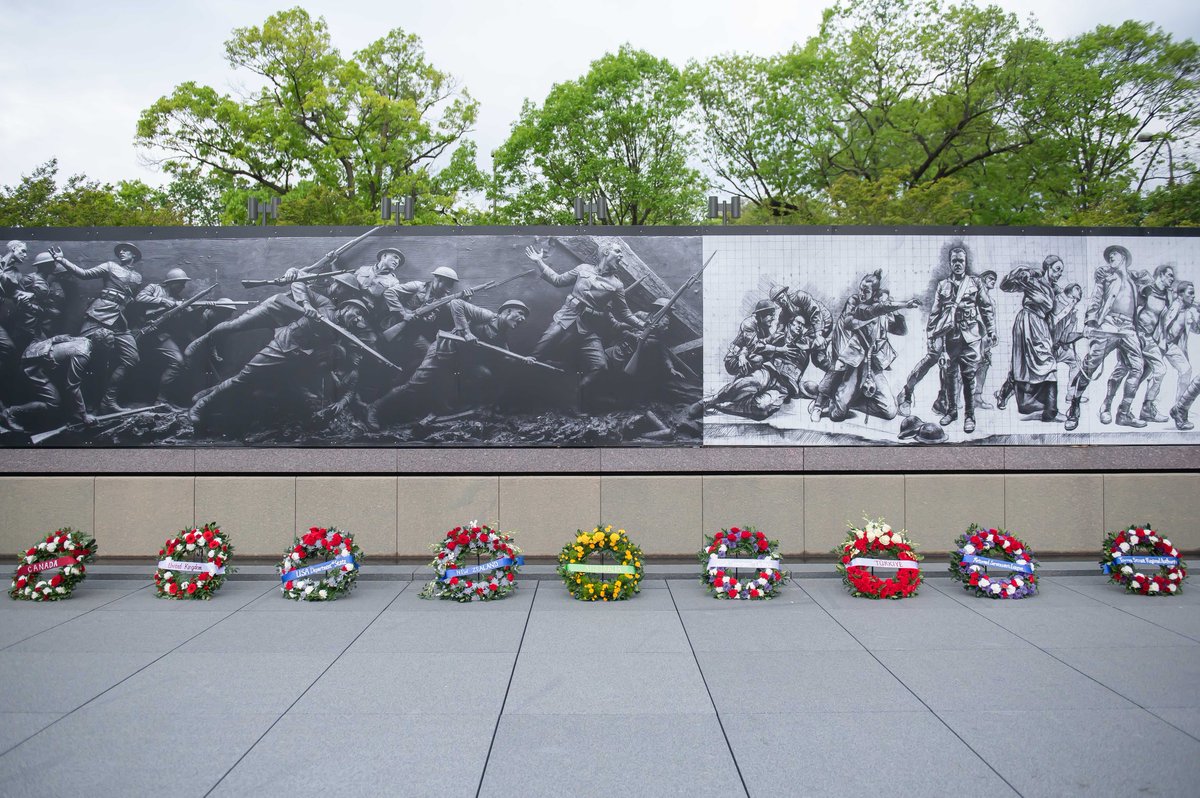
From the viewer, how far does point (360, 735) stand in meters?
5.34

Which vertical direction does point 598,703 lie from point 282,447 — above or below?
below

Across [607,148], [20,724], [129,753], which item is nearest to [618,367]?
[129,753]

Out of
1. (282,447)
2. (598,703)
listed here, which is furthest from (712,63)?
(598,703)

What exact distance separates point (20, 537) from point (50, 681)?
18.0 feet

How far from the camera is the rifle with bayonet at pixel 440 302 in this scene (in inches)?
432

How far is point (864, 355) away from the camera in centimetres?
Result: 1098

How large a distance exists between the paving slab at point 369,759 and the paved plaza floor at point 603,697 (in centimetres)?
2

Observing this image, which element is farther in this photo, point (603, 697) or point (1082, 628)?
point (1082, 628)

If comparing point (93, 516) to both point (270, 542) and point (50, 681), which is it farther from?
point (50, 681)

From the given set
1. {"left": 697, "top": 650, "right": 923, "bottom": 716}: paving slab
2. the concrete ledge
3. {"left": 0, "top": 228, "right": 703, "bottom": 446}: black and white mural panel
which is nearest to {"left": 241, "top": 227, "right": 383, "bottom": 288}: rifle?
{"left": 0, "top": 228, "right": 703, "bottom": 446}: black and white mural panel

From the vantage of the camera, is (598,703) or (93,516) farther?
(93,516)

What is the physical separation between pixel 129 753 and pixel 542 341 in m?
6.92

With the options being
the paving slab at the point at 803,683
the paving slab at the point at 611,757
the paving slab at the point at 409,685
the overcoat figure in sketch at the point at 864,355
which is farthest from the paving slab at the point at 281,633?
the overcoat figure in sketch at the point at 864,355

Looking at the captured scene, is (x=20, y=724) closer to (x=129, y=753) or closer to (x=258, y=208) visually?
(x=129, y=753)
